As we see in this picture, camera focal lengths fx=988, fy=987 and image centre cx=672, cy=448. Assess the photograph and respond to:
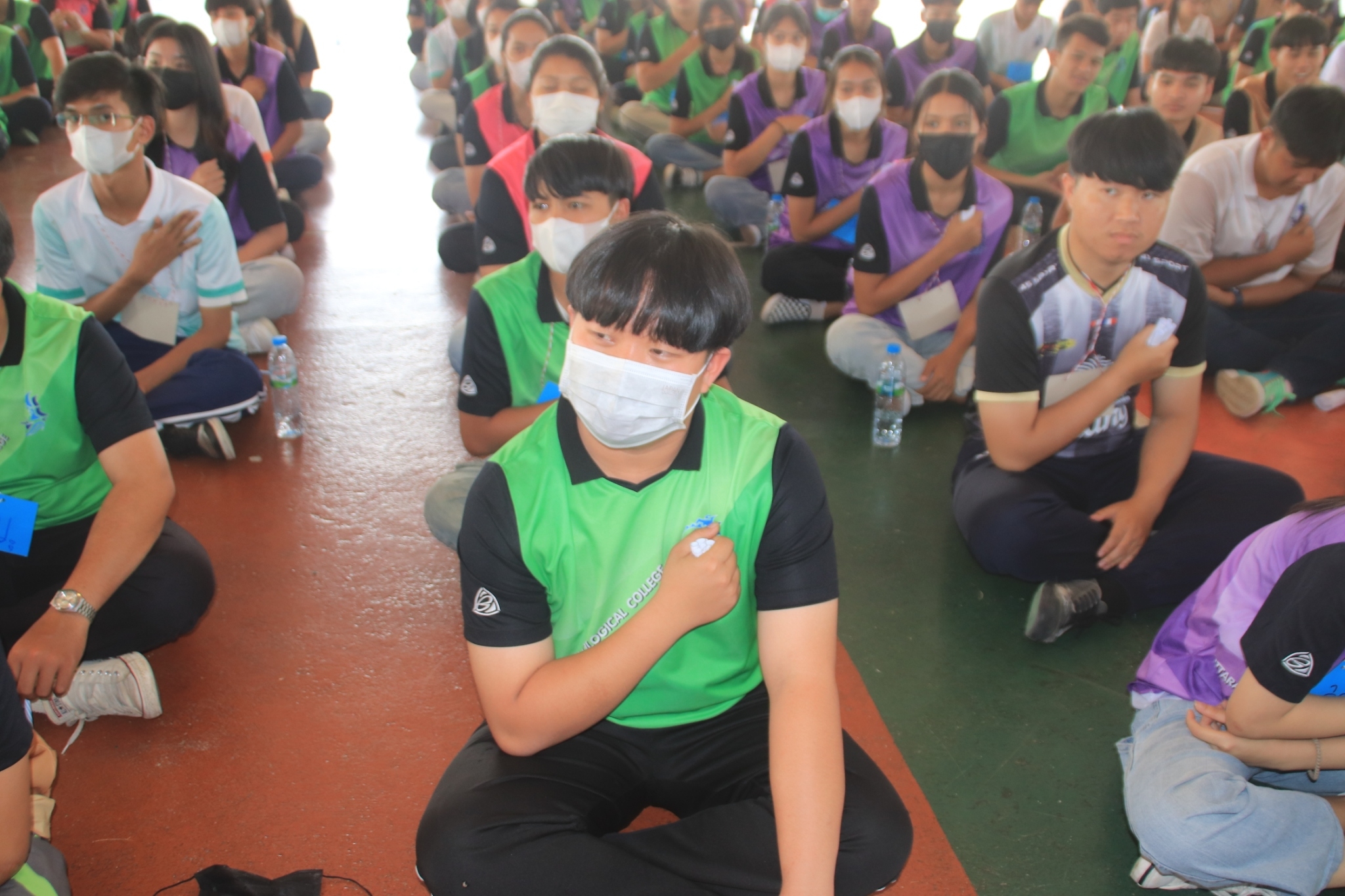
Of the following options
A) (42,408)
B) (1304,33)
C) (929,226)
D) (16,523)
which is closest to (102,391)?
(42,408)

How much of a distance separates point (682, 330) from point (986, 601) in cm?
157

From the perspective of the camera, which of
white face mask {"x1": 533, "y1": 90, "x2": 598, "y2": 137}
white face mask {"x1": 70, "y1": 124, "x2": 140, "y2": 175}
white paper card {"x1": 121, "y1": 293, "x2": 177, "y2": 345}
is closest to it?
white face mask {"x1": 70, "y1": 124, "x2": 140, "y2": 175}

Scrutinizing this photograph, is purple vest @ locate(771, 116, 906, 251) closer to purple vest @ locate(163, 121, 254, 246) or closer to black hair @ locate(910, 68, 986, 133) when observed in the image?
black hair @ locate(910, 68, 986, 133)

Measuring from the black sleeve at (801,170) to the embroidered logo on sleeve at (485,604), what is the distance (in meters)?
3.32

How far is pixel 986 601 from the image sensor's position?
2.61 metres

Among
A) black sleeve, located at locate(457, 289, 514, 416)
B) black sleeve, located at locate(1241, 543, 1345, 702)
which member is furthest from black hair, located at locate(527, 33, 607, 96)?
black sleeve, located at locate(1241, 543, 1345, 702)

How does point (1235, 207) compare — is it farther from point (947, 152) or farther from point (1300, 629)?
point (1300, 629)

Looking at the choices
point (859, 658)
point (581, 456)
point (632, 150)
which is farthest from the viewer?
point (632, 150)

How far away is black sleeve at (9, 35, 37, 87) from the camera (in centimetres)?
711

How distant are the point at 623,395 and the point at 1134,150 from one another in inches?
61.2

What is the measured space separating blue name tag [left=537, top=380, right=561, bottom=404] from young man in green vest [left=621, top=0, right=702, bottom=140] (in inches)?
204

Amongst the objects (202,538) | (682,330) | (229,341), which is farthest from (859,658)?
(229,341)

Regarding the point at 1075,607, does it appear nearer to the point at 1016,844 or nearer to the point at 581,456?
the point at 1016,844

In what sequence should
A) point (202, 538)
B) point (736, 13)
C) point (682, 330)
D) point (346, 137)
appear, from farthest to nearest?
point (346, 137)
point (736, 13)
point (202, 538)
point (682, 330)
